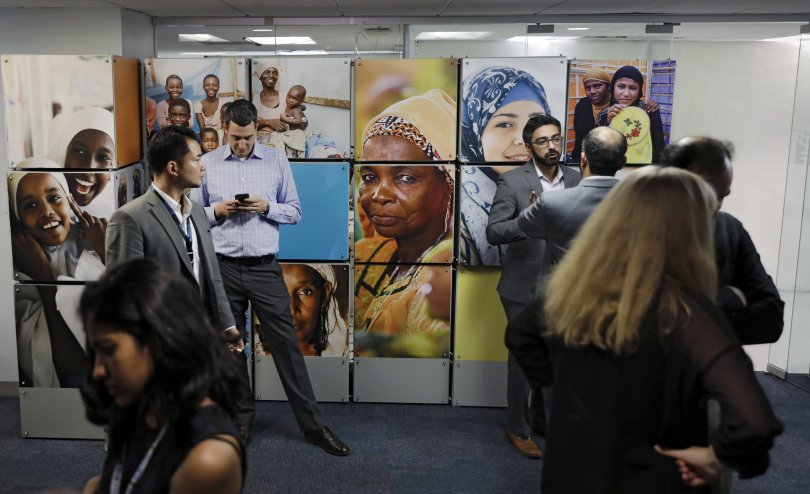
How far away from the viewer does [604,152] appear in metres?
3.06

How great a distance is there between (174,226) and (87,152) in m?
1.03

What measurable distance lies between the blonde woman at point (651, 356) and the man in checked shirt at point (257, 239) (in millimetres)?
2398

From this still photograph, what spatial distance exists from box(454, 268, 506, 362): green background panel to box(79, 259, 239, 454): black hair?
9.56ft

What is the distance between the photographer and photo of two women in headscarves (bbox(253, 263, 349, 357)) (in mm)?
4266

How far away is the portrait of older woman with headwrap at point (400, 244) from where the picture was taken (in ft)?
13.7

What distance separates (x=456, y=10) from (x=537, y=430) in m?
2.95

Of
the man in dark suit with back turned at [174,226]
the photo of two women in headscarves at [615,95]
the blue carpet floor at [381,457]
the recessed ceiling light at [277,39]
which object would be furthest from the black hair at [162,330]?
the recessed ceiling light at [277,39]

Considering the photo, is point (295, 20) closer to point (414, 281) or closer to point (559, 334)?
point (414, 281)

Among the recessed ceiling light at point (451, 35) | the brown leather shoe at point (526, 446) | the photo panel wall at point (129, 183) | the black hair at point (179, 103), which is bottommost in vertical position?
the brown leather shoe at point (526, 446)

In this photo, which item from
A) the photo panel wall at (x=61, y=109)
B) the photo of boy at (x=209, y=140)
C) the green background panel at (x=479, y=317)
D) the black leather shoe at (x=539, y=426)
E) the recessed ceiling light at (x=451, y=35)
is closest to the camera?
the black leather shoe at (x=539, y=426)

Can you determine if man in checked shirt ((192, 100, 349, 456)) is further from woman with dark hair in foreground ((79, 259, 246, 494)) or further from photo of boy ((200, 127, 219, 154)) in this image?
woman with dark hair in foreground ((79, 259, 246, 494))

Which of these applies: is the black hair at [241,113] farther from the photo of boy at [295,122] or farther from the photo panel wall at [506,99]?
the photo panel wall at [506,99]

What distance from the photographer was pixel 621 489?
1.61 m

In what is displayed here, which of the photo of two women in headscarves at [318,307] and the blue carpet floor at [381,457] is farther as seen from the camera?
the photo of two women in headscarves at [318,307]
